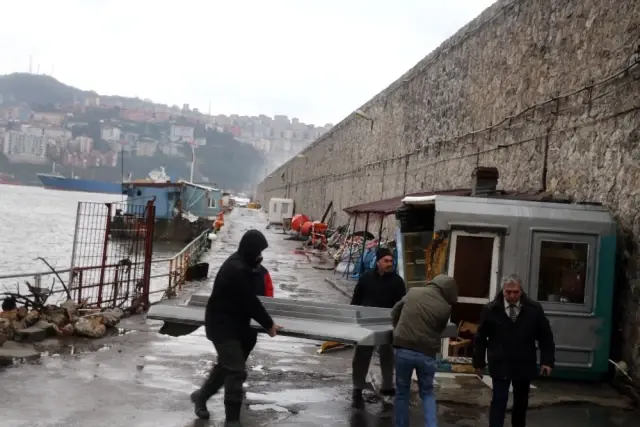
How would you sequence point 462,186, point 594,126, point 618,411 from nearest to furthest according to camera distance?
point 618,411, point 594,126, point 462,186

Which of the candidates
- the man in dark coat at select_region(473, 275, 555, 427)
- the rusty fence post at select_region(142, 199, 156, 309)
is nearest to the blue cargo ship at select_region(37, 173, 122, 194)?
the rusty fence post at select_region(142, 199, 156, 309)

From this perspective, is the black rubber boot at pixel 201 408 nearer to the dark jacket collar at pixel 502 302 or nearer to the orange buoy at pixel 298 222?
the dark jacket collar at pixel 502 302

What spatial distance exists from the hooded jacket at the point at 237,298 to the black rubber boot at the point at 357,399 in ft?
5.80

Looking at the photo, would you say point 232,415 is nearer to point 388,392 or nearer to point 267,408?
point 267,408

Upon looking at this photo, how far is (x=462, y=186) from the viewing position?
52.2 ft

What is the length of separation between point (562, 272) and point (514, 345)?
2.82m

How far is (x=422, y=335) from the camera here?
20.1 ft

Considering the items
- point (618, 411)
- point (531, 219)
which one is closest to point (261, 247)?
point (531, 219)

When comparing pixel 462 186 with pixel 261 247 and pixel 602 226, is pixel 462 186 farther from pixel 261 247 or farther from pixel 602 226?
pixel 261 247

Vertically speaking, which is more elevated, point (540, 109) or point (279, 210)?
point (540, 109)

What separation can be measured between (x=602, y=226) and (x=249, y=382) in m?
4.48

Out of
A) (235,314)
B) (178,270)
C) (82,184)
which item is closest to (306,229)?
(178,270)

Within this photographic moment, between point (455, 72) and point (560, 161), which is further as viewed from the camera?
point (455, 72)

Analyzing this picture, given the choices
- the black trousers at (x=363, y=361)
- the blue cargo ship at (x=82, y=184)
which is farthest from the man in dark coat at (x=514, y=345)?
the blue cargo ship at (x=82, y=184)
